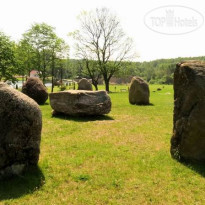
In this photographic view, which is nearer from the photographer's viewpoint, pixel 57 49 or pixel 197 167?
pixel 197 167

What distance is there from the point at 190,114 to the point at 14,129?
521 cm

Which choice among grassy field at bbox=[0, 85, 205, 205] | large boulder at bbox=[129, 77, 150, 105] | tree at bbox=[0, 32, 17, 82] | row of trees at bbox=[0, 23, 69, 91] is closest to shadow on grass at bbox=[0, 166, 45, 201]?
grassy field at bbox=[0, 85, 205, 205]

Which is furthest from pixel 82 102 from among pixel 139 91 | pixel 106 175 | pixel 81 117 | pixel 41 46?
pixel 41 46

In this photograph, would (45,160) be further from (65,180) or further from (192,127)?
(192,127)

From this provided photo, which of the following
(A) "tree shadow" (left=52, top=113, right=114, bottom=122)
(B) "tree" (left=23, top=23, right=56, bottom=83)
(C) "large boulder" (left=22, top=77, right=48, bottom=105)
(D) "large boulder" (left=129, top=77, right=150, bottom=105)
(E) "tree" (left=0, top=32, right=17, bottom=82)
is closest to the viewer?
(A) "tree shadow" (left=52, top=113, right=114, bottom=122)

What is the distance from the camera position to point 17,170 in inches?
234

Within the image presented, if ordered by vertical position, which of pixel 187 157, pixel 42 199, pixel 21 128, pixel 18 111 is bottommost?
pixel 42 199

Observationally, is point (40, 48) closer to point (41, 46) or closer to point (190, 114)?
point (41, 46)

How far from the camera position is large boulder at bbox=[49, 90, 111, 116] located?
13.7 metres

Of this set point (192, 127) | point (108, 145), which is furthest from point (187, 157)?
point (108, 145)

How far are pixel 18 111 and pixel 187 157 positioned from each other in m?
5.35

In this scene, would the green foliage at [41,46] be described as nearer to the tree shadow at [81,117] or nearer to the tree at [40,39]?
the tree at [40,39]

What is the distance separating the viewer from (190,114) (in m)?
6.94

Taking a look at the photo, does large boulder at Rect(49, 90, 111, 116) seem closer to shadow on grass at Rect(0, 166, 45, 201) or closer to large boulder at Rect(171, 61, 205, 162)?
large boulder at Rect(171, 61, 205, 162)
